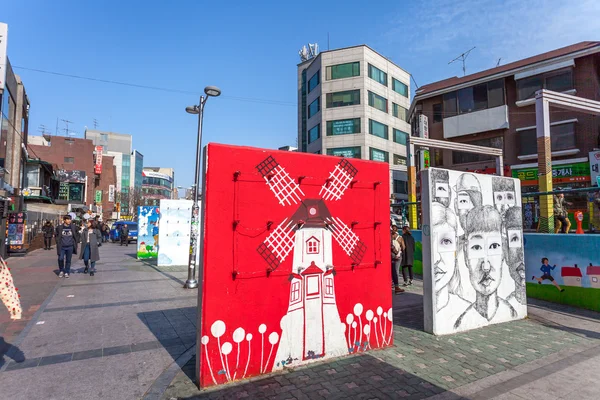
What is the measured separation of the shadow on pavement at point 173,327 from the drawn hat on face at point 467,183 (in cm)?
501

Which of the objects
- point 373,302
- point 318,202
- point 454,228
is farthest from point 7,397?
point 454,228

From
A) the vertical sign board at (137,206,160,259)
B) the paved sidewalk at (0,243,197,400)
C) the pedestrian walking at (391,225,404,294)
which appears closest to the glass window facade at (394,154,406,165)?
the vertical sign board at (137,206,160,259)

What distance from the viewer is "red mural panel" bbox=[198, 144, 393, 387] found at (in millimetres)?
4035

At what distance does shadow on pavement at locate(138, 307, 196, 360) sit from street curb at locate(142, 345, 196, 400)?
0.13 meters

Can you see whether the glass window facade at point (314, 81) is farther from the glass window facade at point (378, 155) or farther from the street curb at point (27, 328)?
the street curb at point (27, 328)

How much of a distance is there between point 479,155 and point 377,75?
18.5 meters

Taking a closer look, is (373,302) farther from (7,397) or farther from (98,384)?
(7,397)

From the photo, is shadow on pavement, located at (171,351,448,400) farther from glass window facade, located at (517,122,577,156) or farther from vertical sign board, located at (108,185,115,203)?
vertical sign board, located at (108,185,115,203)

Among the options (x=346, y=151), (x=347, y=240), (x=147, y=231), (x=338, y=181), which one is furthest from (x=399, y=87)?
(x=347, y=240)

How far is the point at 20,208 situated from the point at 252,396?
28104mm

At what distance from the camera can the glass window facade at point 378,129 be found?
130 feet

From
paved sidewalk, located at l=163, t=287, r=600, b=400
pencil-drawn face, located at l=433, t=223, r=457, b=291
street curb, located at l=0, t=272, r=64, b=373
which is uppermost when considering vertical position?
pencil-drawn face, located at l=433, t=223, r=457, b=291

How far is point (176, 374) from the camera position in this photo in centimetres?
425

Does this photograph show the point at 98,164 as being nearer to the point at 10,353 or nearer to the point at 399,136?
the point at 399,136
